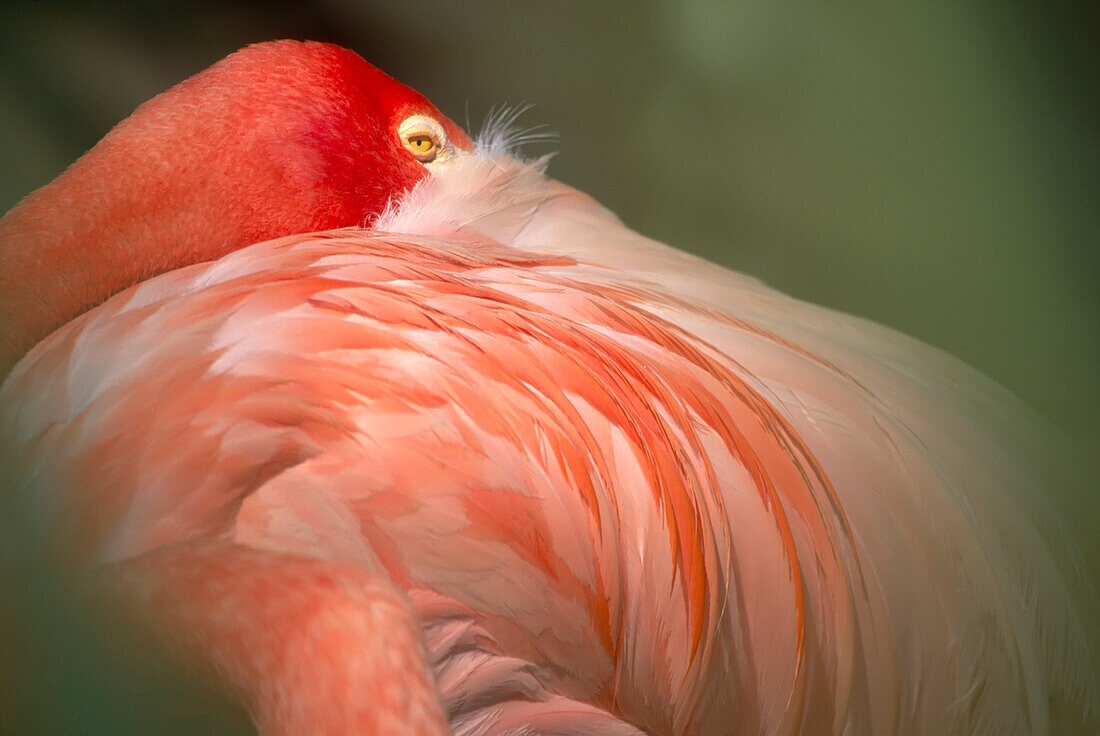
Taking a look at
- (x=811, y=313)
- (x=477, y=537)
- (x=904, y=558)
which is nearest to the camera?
(x=477, y=537)

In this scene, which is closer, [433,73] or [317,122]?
[317,122]

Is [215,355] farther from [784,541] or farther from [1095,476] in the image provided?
[1095,476]

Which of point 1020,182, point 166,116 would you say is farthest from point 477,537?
point 1020,182

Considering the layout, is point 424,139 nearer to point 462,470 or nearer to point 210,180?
point 210,180

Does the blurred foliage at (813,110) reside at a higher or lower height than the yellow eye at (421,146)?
higher

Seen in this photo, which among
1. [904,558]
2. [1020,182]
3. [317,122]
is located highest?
[1020,182]

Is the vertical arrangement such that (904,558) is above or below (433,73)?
below

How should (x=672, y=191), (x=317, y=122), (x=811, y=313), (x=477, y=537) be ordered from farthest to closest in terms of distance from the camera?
1. (x=672, y=191)
2. (x=811, y=313)
3. (x=317, y=122)
4. (x=477, y=537)

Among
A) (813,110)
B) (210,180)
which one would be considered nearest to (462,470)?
(210,180)
